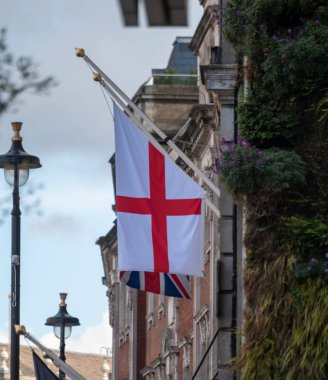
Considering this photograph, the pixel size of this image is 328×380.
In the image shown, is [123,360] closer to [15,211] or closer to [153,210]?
[15,211]

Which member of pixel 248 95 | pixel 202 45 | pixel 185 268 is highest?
pixel 202 45

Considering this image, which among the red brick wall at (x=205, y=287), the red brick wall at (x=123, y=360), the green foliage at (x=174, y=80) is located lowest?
the red brick wall at (x=123, y=360)

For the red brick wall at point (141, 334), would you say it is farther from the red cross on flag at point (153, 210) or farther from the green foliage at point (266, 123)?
the green foliage at point (266, 123)

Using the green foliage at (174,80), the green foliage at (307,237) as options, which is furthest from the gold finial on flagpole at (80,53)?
the green foliage at (174,80)

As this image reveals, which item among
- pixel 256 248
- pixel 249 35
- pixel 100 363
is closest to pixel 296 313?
pixel 256 248

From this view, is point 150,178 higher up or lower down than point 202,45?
lower down

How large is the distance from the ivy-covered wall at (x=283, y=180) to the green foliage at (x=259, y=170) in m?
0.01

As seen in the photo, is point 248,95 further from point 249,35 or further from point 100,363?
point 100,363

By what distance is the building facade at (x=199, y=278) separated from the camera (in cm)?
2059

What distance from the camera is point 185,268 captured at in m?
18.9

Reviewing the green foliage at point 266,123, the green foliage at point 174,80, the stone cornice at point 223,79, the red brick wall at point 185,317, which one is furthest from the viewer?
the green foliage at point 174,80

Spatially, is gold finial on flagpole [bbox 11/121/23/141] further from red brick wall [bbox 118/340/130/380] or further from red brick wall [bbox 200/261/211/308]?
red brick wall [bbox 118/340/130/380]

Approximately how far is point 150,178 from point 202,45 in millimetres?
17706

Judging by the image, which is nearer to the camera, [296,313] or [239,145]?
[296,313]
